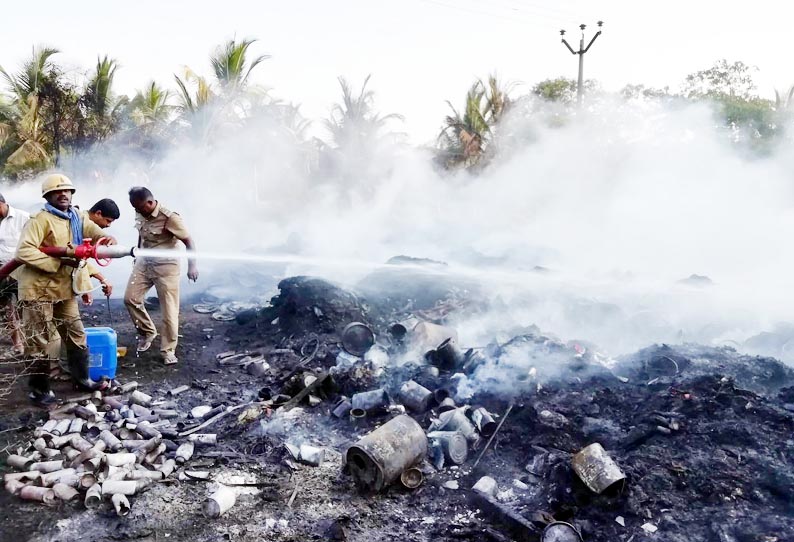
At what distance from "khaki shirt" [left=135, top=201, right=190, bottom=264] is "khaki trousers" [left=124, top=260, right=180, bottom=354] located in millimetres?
92

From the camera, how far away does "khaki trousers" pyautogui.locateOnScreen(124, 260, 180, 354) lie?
584 cm

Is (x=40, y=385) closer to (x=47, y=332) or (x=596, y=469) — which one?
(x=47, y=332)

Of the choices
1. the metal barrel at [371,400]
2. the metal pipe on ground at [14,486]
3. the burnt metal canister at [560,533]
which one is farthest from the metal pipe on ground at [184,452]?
the burnt metal canister at [560,533]

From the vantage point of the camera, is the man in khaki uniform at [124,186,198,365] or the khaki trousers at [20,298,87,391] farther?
the man in khaki uniform at [124,186,198,365]

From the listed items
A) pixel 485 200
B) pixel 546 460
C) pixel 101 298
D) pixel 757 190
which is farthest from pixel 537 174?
pixel 546 460

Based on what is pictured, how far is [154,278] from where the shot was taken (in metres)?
5.89

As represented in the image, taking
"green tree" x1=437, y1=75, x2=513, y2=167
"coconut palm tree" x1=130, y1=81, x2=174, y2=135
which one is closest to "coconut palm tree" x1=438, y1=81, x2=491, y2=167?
"green tree" x1=437, y1=75, x2=513, y2=167

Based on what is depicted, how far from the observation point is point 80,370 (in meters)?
4.93

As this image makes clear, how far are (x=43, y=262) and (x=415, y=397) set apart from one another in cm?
344

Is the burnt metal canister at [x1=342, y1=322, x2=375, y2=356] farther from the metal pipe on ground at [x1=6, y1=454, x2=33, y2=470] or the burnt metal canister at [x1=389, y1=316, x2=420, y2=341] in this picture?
the metal pipe on ground at [x1=6, y1=454, x2=33, y2=470]

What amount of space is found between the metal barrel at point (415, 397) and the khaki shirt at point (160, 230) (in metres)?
3.05

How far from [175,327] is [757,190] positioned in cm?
1499

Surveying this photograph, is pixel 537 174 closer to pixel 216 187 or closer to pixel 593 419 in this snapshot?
pixel 216 187

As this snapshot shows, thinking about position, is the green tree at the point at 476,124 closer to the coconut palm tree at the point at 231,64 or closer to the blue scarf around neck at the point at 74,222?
the coconut palm tree at the point at 231,64
